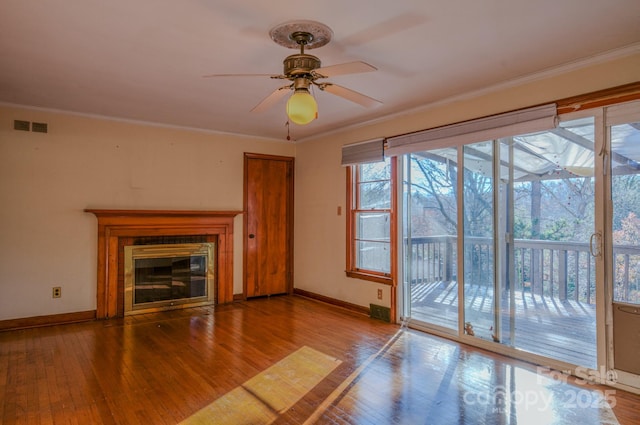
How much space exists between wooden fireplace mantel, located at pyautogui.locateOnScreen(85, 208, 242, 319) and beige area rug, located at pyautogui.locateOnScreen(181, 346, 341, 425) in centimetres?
236

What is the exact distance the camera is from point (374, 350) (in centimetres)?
351

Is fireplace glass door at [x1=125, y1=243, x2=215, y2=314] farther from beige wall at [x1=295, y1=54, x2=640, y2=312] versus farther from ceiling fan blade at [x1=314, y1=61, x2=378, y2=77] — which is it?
ceiling fan blade at [x1=314, y1=61, x2=378, y2=77]

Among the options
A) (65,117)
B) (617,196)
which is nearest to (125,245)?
(65,117)

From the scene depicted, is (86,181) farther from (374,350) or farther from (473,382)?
(473,382)

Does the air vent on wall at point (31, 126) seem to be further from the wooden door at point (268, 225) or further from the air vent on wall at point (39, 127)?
the wooden door at point (268, 225)

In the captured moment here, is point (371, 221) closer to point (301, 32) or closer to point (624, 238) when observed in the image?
point (624, 238)

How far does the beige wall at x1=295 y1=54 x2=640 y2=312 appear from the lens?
2.93 metres

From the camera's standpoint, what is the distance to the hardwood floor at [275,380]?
2.38m

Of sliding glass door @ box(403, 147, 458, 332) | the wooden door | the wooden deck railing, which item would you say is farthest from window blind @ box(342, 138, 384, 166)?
the wooden door

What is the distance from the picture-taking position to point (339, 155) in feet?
17.1

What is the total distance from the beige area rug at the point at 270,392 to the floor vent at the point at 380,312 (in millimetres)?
1297

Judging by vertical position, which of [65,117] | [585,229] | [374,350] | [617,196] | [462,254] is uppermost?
[65,117]

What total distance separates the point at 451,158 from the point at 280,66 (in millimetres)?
2022

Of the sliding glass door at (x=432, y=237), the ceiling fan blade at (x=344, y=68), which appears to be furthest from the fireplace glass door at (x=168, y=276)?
the ceiling fan blade at (x=344, y=68)
